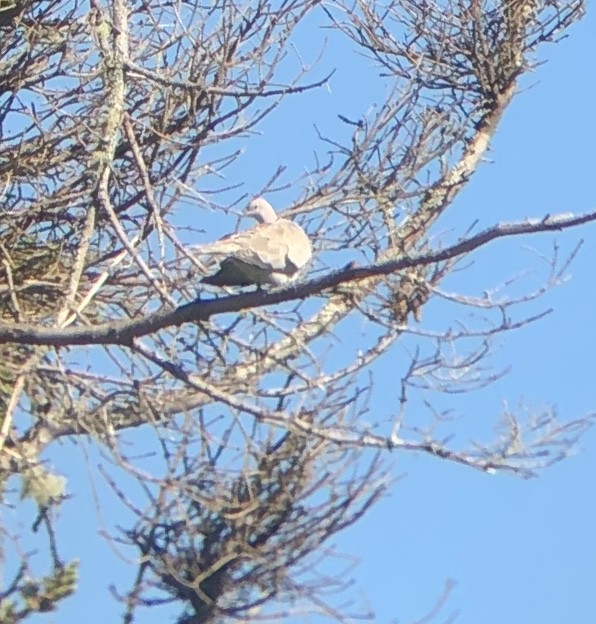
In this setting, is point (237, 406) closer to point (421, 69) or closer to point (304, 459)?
point (304, 459)

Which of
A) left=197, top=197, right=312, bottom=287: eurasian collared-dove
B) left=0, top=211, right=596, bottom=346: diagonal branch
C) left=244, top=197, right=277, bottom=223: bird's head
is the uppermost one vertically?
left=244, top=197, right=277, bottom=223: bird's head

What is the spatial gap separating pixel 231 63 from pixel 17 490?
6.36 ft

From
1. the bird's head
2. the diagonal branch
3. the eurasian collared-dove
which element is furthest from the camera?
the bird's head

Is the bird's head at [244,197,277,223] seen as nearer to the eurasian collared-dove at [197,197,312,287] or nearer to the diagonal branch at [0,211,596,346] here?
the eurasian collared-dove at [197,197,312,287]

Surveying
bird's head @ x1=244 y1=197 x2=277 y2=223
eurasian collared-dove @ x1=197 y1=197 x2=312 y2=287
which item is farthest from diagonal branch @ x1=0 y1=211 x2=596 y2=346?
bird's head @ x1=244 y1=197 x2=277 y2=223

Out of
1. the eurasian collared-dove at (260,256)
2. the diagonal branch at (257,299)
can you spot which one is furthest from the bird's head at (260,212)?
the diagonal branch at (257,299)

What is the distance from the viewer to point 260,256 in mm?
3969

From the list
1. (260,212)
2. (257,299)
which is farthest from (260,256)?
(260,212)

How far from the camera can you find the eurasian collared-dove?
3988 millimetres

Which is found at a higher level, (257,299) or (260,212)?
(260,212)

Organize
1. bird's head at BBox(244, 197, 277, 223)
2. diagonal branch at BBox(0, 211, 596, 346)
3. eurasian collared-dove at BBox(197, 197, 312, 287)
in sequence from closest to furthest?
diagonal branch at BBox(0, 211, 596, 346)
eurasian collared-dove at BBox(197, 197, 312, 287)
bird's head at BBox(244, 197, 277, 223)

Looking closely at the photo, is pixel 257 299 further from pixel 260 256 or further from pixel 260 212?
pixel 260 212

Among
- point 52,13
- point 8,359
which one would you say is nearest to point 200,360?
point 8,359

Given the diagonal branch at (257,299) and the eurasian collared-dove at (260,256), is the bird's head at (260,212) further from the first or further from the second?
the diagonal branch at (257,299)
